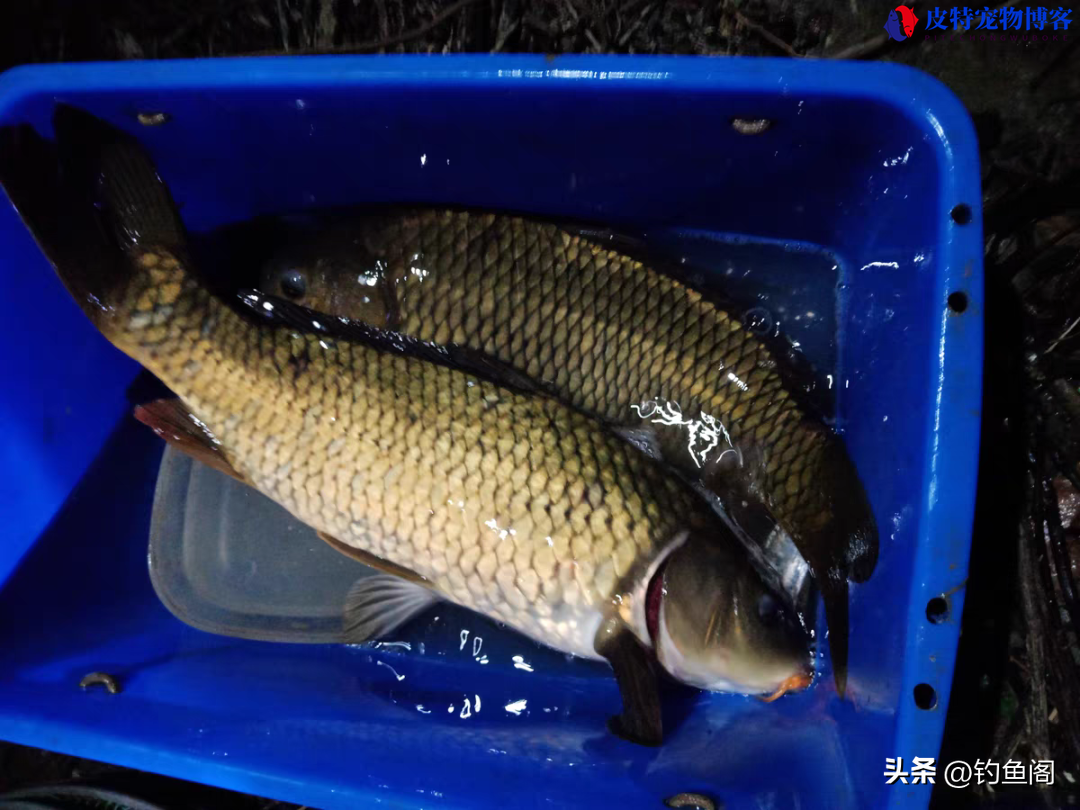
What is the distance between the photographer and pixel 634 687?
1.21 meters

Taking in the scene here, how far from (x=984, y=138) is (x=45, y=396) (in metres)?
2.04

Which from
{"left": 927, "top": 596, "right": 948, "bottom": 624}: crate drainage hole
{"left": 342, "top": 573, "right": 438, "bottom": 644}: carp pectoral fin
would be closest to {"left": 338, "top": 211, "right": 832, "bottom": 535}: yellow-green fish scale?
{"left": 927, "top": 596, "right": 948, "bottom": 624}: crate drainage hole

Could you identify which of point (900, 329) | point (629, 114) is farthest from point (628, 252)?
point (900, 329)

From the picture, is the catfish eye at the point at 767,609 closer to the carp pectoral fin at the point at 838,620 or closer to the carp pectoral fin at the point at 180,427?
the carp pectoral fin at the point at 838,620

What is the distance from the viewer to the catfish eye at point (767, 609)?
119 centimetres

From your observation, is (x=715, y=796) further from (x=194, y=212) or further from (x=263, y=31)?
(x=263, y=31)

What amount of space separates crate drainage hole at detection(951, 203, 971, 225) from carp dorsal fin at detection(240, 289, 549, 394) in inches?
26.1

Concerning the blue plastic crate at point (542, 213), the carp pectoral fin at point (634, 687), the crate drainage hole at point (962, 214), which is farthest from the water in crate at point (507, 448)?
the crate drainage hole at point (962, 214)

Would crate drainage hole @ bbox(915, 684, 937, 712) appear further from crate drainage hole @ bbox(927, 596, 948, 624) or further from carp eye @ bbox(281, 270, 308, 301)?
carp eye @ bbox(281, 270, 308, 301)

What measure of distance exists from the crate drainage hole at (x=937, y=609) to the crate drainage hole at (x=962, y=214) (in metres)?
0.52

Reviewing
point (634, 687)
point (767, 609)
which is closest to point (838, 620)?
point (767, 609)

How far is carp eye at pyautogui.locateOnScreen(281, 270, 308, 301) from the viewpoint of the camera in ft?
4.66

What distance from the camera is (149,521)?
1.72m

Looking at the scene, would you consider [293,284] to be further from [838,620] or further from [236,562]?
[838,620]
